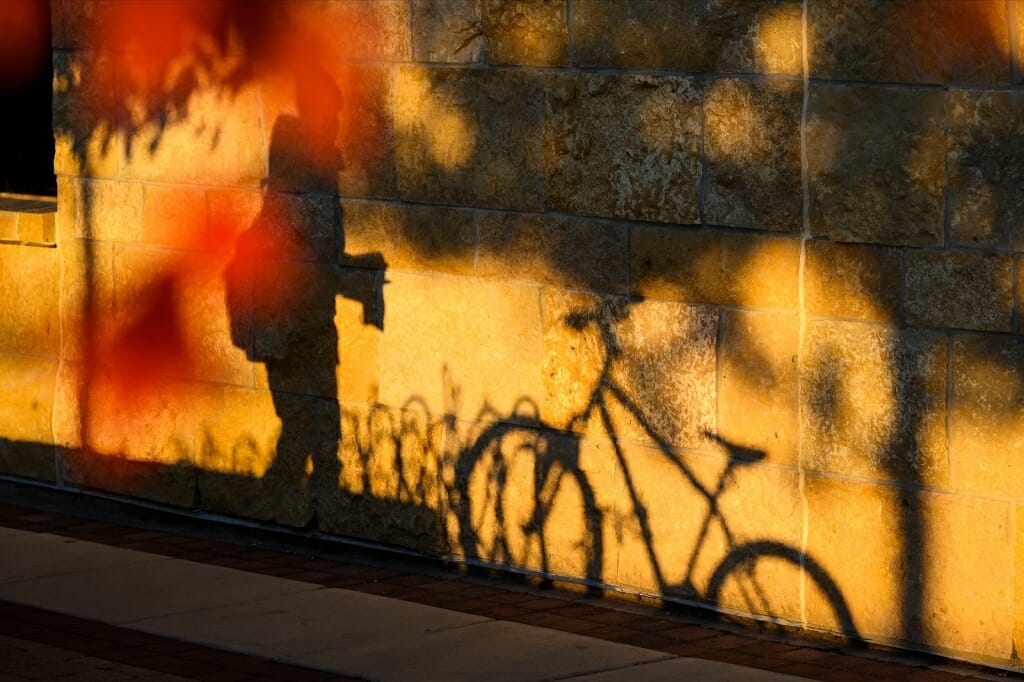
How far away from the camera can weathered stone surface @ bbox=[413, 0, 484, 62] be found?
9000mm

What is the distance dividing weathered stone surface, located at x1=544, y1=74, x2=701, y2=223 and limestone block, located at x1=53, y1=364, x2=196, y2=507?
9.23ft

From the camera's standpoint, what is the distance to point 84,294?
1100 centimetres

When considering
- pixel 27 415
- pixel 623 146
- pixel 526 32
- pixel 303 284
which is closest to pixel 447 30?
pixel 526 32

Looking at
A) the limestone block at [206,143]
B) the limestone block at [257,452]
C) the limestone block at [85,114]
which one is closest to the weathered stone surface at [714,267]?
the limestone block at [257,452]

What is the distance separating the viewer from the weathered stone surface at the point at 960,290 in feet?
24.3

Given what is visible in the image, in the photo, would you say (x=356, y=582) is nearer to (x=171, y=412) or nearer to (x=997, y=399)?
(x=171, y=412)

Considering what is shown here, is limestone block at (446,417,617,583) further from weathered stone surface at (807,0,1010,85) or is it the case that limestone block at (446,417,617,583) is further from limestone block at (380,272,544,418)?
weathered stone surface at (807,0,1010,85)

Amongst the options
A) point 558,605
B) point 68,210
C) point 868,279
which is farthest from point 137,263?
point 868,279

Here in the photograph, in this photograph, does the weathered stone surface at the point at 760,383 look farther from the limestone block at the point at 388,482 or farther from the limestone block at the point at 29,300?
the limestone block at the point at 29,300

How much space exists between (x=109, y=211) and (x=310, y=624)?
338 cm

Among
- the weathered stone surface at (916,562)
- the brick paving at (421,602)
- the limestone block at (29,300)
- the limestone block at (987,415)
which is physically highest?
the limestone block at (29,300)

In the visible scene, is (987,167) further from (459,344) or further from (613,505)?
(459,344)

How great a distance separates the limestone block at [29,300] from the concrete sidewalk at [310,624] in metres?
1.71

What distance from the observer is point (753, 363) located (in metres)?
8.21
